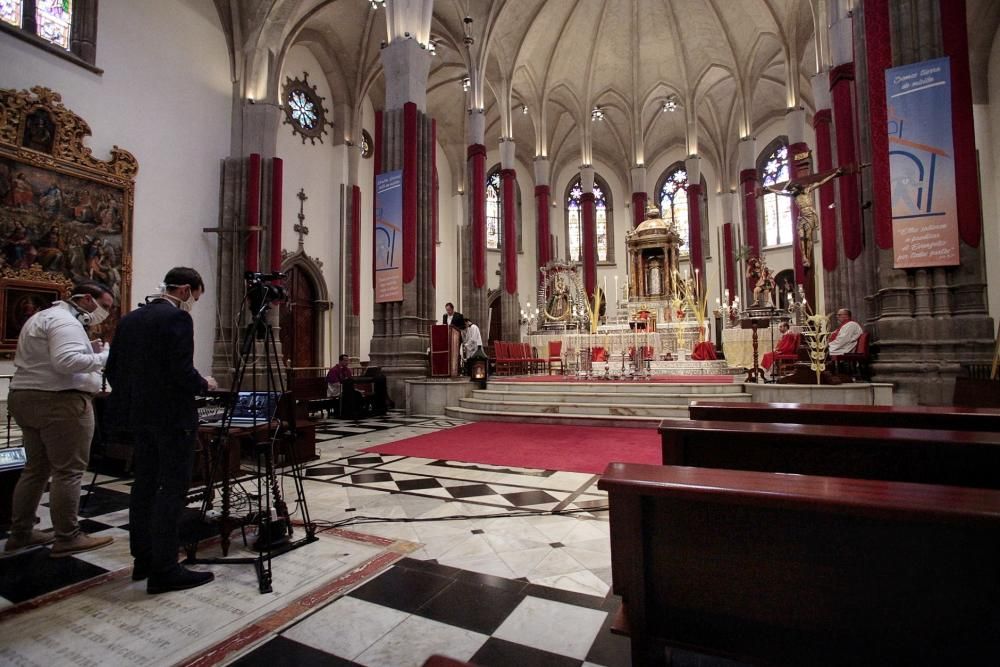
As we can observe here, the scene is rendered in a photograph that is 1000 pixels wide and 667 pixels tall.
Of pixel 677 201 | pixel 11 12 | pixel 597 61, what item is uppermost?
pixel 597 61

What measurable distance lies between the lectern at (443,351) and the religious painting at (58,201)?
594 cm

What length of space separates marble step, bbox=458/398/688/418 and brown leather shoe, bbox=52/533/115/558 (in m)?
5.90

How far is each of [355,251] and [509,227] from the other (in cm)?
509

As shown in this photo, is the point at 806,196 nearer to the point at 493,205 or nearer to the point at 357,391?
the point at 357,391

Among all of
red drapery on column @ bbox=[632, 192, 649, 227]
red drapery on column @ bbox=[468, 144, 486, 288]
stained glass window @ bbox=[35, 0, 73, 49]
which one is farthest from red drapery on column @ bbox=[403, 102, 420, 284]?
red drapery on column @ bbox=[632, 192, 649, 227]

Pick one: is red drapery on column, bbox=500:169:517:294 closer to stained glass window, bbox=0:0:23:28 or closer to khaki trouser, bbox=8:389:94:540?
stained glass window, bbox=0:0:23:28

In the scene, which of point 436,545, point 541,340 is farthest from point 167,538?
point 541,340

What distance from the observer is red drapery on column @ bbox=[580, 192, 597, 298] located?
1920cm

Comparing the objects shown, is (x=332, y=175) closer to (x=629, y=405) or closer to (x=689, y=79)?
(x=629, y=405)

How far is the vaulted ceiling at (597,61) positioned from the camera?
13.8m

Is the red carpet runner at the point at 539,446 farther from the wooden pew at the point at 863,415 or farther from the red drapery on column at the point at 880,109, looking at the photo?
the red drapery on column at the point at 880,109

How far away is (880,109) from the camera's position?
20.3ft

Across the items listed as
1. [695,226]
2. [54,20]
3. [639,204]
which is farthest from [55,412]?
[695,226]

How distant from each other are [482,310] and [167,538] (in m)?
13.8
